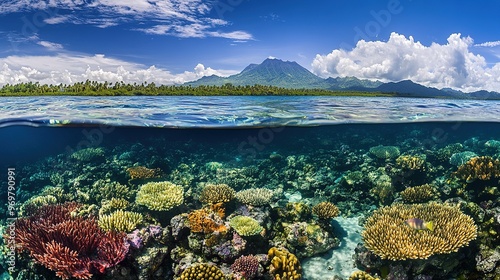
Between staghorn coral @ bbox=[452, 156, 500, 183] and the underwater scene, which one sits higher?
staghorn coral @ bbox=[452, 156, 500, 183]

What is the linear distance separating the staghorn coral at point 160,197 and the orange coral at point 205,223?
1.35 metres

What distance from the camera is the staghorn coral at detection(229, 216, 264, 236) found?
23.0 ft

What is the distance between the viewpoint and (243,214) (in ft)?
26.0

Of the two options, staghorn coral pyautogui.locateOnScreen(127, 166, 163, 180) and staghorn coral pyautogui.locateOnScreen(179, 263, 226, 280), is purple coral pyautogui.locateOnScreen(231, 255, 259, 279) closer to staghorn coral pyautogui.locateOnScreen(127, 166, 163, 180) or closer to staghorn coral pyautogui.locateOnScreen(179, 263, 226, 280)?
staghorn coral pyautogui.locateOnScreen(179, 263, 226, 280)

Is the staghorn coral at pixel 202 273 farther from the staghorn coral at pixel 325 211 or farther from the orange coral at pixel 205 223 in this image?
the staghorn coral at pixel 325 211

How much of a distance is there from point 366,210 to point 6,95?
31229mm

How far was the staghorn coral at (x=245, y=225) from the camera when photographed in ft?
23.0

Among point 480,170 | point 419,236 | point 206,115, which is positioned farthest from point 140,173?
point 480,170

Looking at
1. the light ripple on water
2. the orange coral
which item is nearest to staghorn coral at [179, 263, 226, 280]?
the orange coral

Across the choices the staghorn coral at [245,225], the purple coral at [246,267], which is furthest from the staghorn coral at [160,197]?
the purple coral at [246,267]

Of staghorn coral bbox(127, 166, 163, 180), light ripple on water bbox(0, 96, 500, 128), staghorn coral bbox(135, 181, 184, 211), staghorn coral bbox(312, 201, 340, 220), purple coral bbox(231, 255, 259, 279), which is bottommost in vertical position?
purple coral bbox(231, 255, 259, 279)

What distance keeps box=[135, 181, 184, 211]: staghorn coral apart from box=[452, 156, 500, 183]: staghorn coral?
9178mm

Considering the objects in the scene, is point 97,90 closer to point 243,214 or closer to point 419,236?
point 243,214

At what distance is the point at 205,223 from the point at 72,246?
2.74 meters
